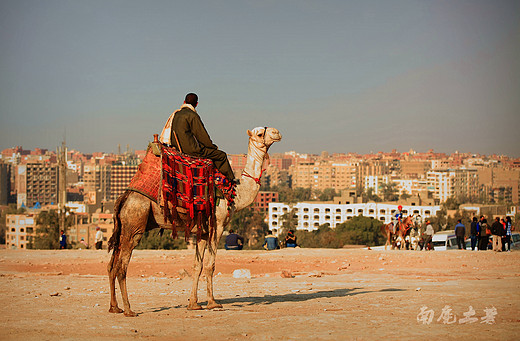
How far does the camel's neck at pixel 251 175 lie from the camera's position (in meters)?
12.1

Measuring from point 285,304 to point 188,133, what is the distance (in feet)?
11.5

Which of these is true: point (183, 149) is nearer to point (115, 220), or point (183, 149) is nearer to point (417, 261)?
point (115, 220)

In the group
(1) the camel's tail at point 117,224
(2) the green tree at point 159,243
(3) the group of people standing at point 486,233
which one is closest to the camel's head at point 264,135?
A: (1) the camel's tail at point 117,224

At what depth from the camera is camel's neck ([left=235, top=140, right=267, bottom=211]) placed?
39.7 feet

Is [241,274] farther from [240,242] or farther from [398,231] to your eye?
[398,231]

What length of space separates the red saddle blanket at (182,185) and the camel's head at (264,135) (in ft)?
3.36

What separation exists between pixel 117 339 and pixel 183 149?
3802mm

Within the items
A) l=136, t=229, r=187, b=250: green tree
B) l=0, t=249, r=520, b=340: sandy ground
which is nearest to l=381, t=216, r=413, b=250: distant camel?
l=0, t=249, r=520, b=340: sandy ground

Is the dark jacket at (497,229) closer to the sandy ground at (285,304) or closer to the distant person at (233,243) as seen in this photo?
the sandy ground at (285,304)

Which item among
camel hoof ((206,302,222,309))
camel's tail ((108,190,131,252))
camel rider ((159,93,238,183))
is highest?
camel rider ((159,93,238,183))

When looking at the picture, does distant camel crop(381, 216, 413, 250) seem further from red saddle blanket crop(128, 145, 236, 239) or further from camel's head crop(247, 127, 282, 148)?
red saddle blanket crop(128, 145, 236, 239)

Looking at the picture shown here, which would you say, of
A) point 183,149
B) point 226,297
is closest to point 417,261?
point 226,297

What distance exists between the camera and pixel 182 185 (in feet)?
36.7

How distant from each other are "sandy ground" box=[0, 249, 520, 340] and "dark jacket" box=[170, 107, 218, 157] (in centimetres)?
275
